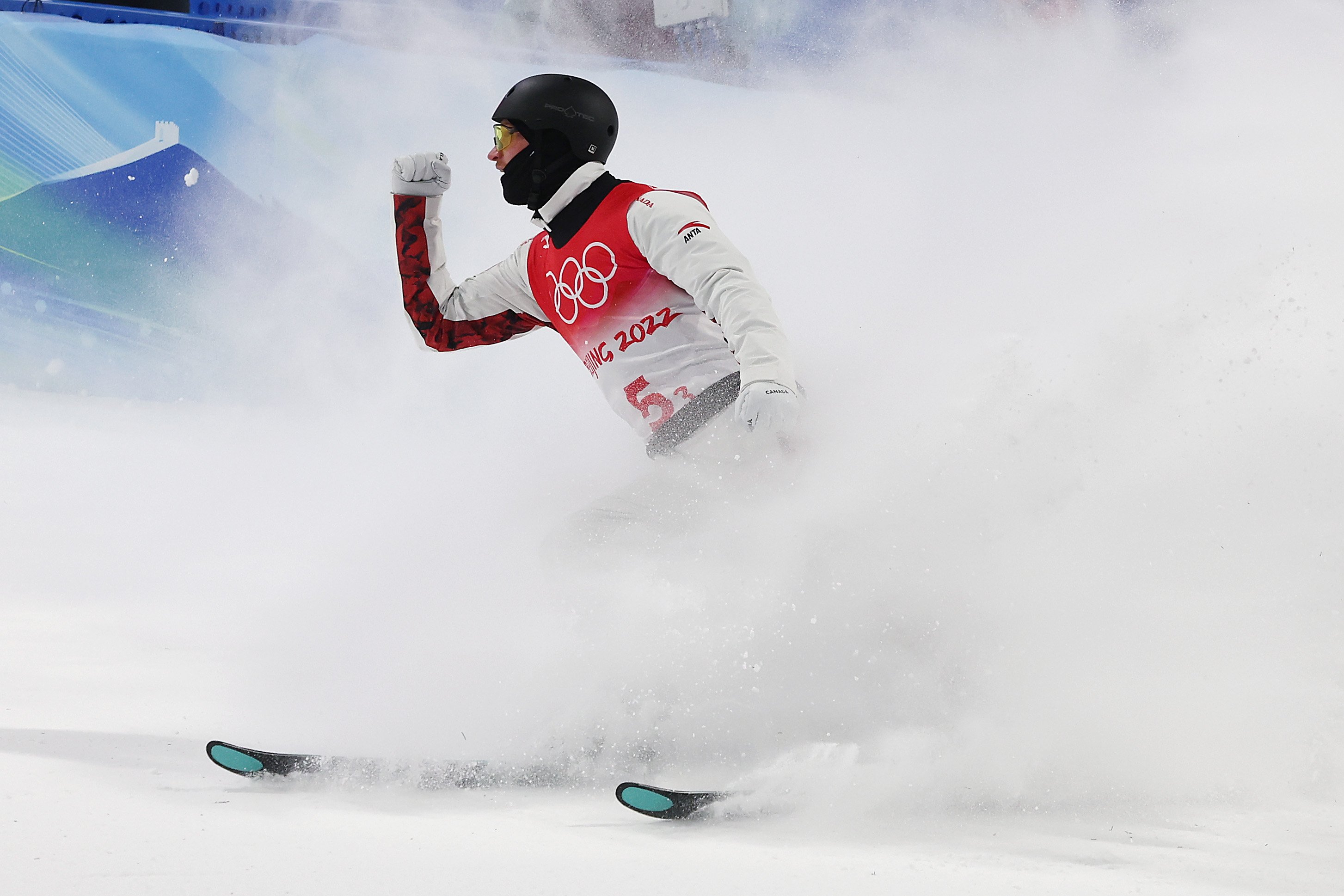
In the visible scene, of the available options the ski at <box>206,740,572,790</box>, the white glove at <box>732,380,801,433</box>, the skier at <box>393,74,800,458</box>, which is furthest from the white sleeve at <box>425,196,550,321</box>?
the ski at <box>206,740,572,790</box>

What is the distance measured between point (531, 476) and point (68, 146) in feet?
16.8

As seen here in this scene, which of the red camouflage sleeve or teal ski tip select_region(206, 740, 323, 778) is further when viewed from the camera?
the red camouflage sleeve

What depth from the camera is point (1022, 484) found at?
2600 millimetres

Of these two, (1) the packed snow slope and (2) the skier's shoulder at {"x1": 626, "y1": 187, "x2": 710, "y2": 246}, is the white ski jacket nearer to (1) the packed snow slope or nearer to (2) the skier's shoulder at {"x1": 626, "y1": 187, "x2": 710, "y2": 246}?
(2) the skier's shoulder at {"x1": 626, "y1": 187, "x2": 710, "y2": 246}

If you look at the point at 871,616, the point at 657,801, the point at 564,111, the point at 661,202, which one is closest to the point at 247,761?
the point at 657,801

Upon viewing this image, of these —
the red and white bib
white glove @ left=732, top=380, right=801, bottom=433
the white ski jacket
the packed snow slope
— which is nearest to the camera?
the packed snow slope

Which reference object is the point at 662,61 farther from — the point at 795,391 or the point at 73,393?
the point at 795,391

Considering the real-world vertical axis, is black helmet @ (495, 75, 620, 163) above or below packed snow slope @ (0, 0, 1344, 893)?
above

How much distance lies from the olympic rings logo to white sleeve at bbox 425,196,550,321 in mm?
261

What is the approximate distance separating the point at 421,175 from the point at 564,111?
1.75 feet

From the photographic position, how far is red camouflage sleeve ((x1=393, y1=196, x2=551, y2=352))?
296 centimetres

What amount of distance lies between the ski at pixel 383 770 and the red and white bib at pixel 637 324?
837 mm

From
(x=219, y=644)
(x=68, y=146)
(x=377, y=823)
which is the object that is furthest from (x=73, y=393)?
(x=377, y=823)

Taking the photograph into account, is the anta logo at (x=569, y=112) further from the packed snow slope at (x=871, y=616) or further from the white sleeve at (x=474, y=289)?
the packed snow slope at (x=871, y=616)
